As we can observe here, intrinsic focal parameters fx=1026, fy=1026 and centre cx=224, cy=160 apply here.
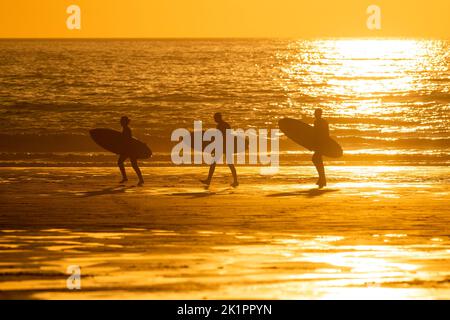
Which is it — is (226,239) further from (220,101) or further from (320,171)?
(220,101)

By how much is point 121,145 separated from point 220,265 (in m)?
13.2

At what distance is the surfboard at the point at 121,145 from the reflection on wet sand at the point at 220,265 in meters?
9.60

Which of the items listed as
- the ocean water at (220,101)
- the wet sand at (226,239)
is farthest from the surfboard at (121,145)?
Result: the ocean water at (220,101)

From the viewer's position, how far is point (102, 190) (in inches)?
869

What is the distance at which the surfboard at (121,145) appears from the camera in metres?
24.6

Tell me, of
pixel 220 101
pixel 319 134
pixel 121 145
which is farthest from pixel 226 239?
pixel 220 101

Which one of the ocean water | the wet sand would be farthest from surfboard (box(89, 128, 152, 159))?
the ocean water

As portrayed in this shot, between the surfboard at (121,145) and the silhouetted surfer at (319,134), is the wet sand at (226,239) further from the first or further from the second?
the surfboard at (121,145)

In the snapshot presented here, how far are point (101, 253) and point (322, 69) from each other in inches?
3920

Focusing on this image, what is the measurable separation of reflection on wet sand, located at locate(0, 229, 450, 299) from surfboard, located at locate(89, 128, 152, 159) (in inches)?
378

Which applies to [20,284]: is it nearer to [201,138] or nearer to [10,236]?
[10,236]

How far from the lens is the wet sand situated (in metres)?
10.8

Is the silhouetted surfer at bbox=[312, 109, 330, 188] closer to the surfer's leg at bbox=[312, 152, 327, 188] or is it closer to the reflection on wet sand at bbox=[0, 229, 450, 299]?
the surfer's leg at bbox=[312, 152, 327, 188]
